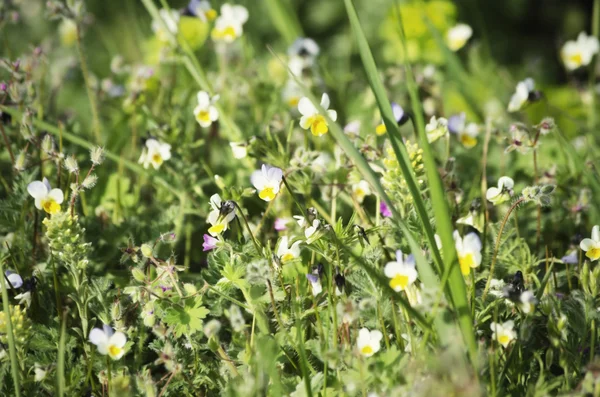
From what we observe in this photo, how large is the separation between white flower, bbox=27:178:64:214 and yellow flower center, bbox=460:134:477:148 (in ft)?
3.57

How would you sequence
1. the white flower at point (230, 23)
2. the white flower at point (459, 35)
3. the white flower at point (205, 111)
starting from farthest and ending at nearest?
the white flower at point (459, 35), the white flower at point (230, 23), the white flower at point (205, 111)

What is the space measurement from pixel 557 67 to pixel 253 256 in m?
2.76

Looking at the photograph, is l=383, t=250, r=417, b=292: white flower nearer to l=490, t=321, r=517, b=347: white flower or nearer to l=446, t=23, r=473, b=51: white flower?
l=490, t=321, r=517, b=347: white flower

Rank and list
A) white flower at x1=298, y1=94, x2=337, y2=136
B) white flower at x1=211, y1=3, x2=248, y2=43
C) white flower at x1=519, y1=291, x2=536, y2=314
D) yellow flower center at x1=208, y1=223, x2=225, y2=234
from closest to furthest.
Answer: white flower at x1=519, y1=291, x2=536, y2=314 < yellow flower center at x1=208, y1=223, x2=225, y2=234 < white flower at x1=298, y1=94, x2=337, y2=136 < white flower at x1=211, y1=3, x2=248, y2=43

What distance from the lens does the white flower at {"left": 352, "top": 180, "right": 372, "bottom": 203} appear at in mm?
1542

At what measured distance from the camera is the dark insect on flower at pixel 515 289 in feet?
3.85

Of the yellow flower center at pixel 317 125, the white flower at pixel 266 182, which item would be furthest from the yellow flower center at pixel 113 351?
the yellow flower center at pixel 317 125

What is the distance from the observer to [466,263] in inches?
49.6

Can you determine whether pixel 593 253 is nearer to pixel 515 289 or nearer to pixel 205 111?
pixel 515 289

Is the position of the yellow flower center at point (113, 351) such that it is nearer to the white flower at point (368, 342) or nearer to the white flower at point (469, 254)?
the white flower at point (368, 342)

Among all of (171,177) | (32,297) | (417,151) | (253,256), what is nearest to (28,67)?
(171,177)

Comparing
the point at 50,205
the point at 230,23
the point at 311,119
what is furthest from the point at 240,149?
the point at 230,23

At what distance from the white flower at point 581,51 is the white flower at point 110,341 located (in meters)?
1.81

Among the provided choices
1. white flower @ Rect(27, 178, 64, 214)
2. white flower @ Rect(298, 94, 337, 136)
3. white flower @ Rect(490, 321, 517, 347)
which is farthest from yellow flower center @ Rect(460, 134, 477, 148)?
white flower @ Rect(27, 178, 64, 214)
